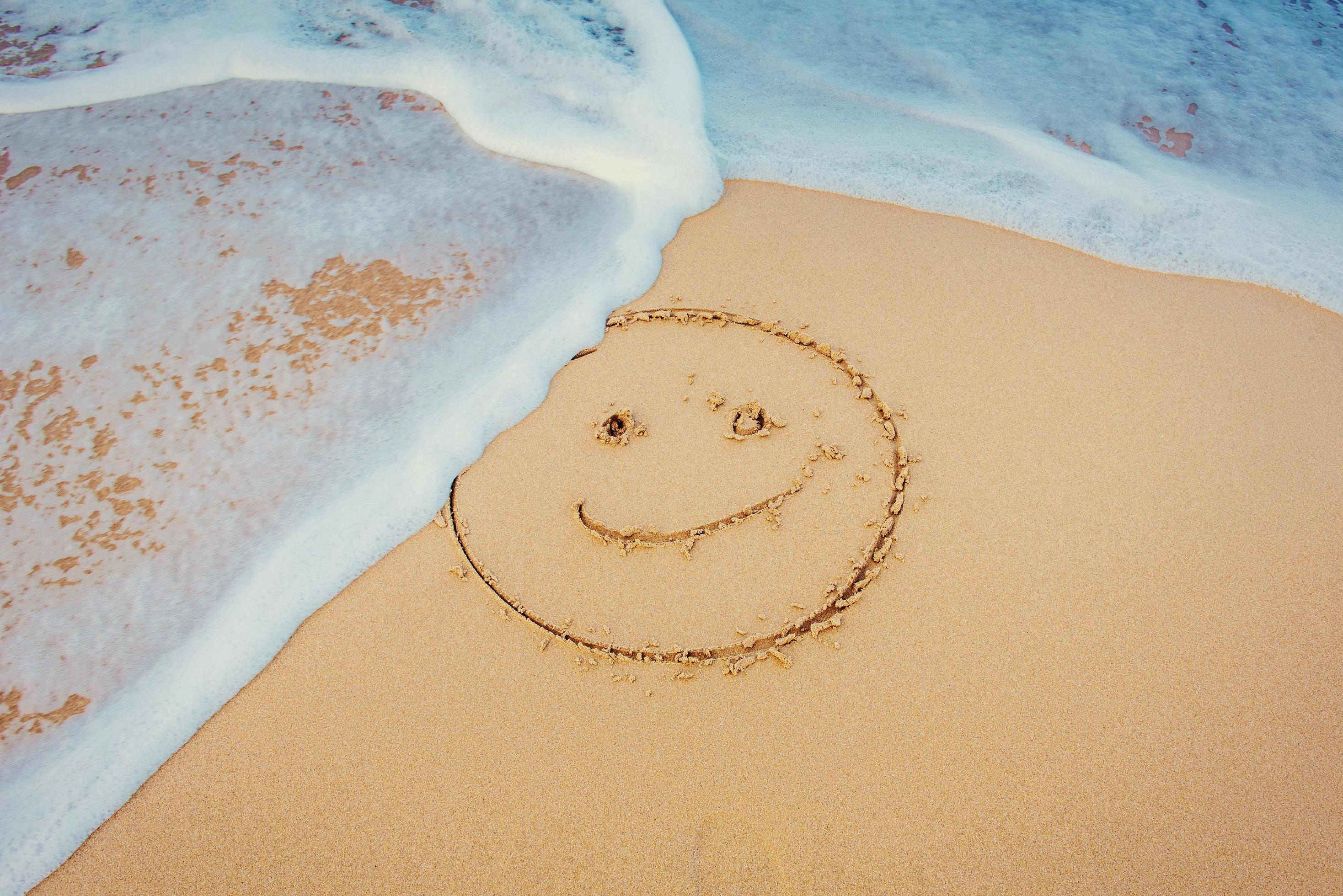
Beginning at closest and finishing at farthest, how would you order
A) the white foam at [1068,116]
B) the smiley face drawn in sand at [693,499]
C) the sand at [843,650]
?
the sand at [843,650] → the smiley face drawn in sand at [693,499] → the white foam at [1068,116]

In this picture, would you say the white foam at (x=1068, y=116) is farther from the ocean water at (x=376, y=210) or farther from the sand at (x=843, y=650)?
the sand at (x=843, y=650)

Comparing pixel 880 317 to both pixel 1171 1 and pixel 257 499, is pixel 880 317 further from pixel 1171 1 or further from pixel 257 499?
pixel 1171 1

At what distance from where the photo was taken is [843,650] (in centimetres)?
152

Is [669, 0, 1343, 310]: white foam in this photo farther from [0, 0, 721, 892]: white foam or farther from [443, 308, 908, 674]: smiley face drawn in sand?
[443, 308, 908, 674]: smiley face drawn in sand

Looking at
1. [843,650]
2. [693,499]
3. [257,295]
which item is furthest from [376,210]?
[843,650]

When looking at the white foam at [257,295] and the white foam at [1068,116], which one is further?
the white foam at [1068,116]

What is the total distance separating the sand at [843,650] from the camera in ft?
4.31

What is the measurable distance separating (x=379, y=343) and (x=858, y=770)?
65.6 inches

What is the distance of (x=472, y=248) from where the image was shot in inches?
94.4

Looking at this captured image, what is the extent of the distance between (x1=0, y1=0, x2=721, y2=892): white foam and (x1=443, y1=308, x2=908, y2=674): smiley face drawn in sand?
17 centimetres

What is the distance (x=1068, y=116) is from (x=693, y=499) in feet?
8.14

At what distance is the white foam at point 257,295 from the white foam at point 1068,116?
1.41 feet

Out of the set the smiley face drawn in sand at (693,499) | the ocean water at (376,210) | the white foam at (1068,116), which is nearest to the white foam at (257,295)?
the ocean water at (376,210)

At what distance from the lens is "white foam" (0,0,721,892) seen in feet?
5.27
